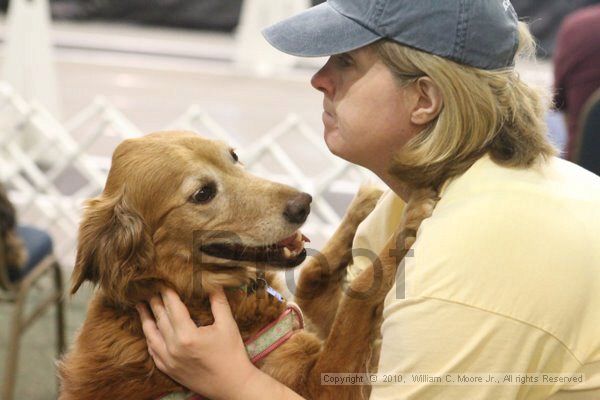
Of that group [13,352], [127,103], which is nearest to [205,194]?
[13,352]

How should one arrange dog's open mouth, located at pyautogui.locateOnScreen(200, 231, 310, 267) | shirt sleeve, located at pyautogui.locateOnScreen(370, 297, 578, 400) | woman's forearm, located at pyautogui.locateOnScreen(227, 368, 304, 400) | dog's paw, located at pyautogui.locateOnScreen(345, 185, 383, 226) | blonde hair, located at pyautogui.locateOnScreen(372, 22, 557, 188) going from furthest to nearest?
dog's paw, located at pyautogui.locateOnScreen(345, 185, 383, 226), dog's open mouth, located at pyautogui.locateOnScreen(200, 231, 310, 267), woman's forearm, located at pyautogui.locateOnScreen(227, 368, 304, 400), blonde hair, located at pyautogui.locateOnScreen(372, 22, 557, 188), shirt sleeve, located at pyautogui.locateOnScreen(370, 297, 578, 400)

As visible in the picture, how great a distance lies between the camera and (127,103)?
6074 millimetres

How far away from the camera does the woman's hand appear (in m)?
1.44

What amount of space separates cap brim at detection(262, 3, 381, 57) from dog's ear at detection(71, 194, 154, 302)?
508 millimetres

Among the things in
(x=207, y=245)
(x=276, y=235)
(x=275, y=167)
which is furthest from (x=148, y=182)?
(x=275, y=167)

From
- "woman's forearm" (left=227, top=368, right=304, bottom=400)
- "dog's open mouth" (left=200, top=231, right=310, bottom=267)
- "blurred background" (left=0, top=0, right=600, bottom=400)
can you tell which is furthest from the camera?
"blurred background" (left=0, top=0, right=600, bottom=400)

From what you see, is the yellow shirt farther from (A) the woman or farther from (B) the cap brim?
(B) the cap brim

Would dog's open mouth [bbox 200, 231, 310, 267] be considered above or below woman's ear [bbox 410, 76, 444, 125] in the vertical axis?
below

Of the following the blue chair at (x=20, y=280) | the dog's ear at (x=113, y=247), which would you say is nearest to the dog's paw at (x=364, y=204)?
the dog's ear at (x=113, y=247)

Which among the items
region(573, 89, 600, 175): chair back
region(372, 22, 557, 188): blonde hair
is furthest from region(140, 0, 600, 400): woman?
region(573, 89, 600, 175): chair back

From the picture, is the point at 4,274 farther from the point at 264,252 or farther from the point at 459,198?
the point at 459,198

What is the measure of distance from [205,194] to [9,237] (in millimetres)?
1177

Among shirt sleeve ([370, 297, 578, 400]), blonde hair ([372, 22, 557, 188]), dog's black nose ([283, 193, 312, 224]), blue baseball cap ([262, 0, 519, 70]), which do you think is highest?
blue baseball cap ([262, 0, 519, 70])

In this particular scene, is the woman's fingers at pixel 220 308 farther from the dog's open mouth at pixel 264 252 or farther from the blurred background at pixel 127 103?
the blurred background at pixel 127 103
